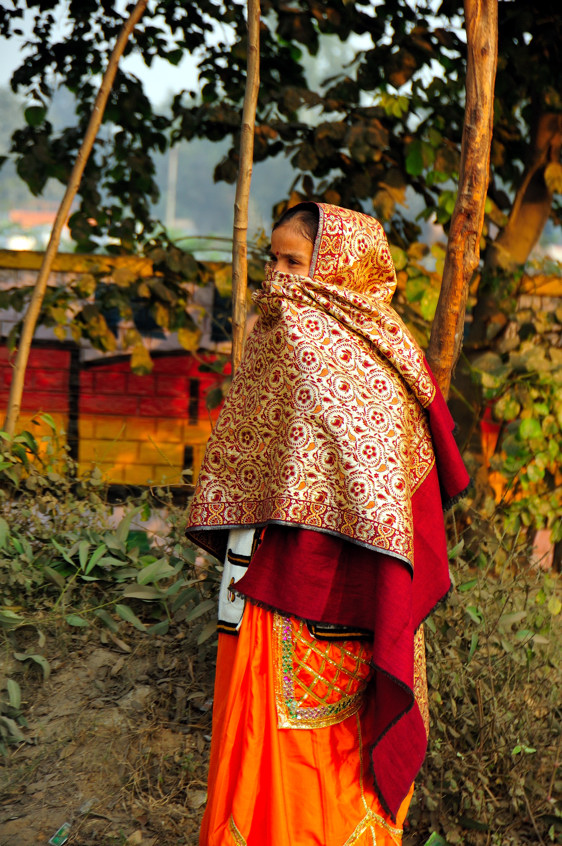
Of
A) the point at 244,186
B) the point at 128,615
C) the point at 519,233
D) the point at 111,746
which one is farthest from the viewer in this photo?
the point at 519,233

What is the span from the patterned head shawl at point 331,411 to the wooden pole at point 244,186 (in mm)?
1091

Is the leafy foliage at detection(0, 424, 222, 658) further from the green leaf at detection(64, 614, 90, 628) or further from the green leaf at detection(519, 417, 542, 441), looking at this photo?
the green leaf at detection(519, 417, 542, 441)

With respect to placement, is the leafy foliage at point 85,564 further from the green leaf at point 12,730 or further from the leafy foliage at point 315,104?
the leafy foliage at point 315,104

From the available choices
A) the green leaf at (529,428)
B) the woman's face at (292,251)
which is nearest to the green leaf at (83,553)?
the woman's face at (292,251)

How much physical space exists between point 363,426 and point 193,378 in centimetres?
417

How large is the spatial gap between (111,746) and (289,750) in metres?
1.12

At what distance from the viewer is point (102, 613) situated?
293 centimetres

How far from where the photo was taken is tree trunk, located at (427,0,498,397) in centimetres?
238

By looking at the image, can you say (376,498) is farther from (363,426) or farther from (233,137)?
(233,137)

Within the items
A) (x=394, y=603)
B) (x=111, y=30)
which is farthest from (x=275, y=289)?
(x=111, y=30)

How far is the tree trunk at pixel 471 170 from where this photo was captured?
2383 millimetres

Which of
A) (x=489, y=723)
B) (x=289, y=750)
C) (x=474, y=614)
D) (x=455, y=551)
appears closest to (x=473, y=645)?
(x=474, y=614)

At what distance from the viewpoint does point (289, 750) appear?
1637 mm

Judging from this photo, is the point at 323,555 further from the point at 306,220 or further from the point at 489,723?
the point at 489,723
